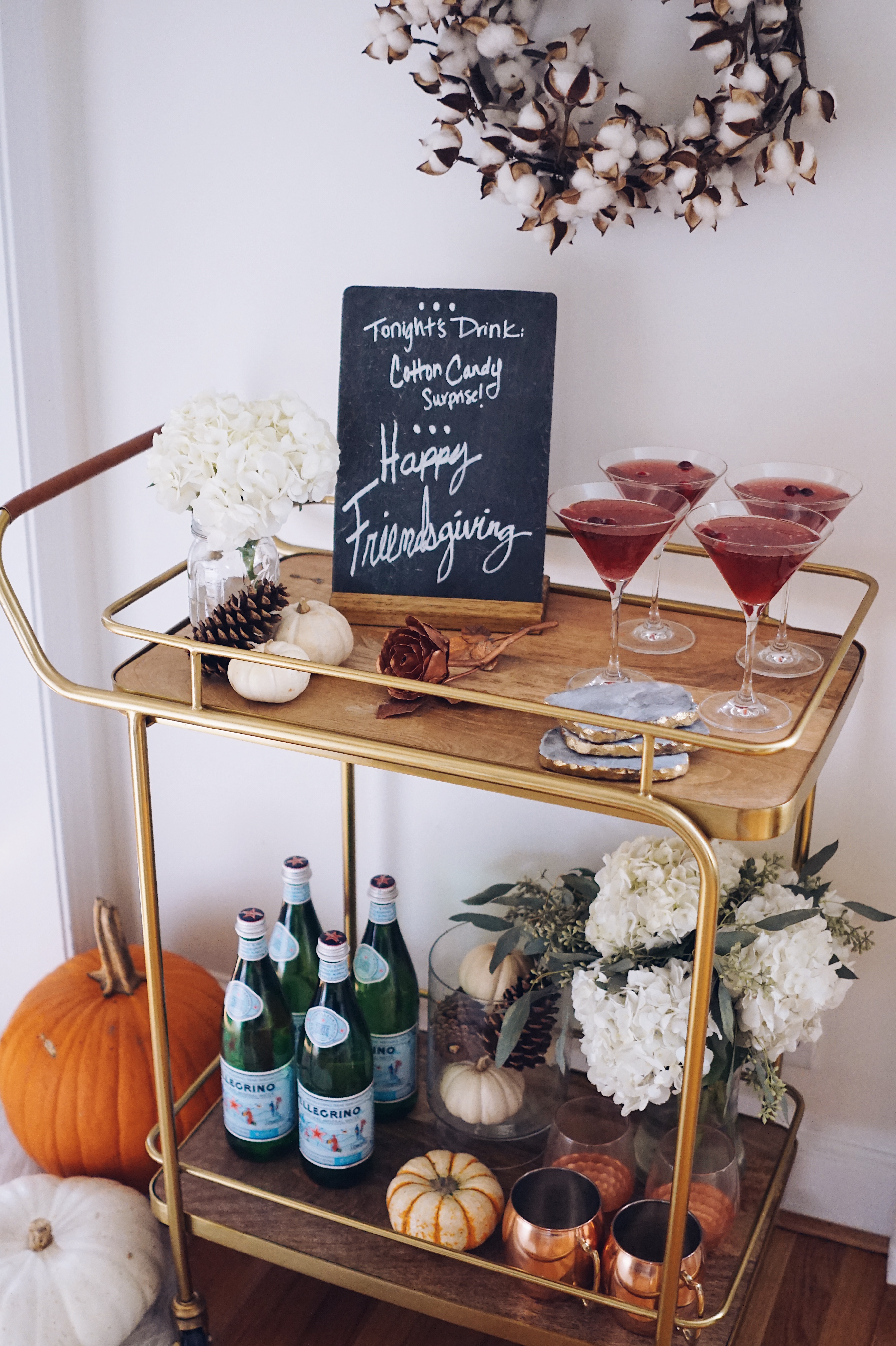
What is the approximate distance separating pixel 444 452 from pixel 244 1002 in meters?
0.69

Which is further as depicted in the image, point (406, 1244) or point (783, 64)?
point (406, 1244)

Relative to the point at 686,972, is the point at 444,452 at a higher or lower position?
higher

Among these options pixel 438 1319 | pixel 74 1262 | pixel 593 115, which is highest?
pixel 593 115

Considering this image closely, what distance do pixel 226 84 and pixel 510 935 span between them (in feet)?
3.53

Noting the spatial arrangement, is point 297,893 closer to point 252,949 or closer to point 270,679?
point 252,949

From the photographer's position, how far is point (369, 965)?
148 centimetres

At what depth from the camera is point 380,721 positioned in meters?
1.10

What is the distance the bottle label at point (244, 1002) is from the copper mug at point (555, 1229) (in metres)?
0.36

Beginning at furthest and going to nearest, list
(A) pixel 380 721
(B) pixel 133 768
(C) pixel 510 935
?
1. (C) pixel 510 935
2. (B) pixel 133 768
3. (A) pixel 380 721

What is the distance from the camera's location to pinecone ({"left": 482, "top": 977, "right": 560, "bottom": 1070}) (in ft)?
4.59

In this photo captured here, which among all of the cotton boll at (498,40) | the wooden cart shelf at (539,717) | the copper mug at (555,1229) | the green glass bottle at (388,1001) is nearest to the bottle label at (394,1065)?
the green glass bottle at (388,1001)

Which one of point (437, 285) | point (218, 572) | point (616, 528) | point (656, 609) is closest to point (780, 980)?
point (656, 609)

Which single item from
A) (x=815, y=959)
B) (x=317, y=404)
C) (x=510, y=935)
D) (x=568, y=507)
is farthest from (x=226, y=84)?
(x=815, y=959)

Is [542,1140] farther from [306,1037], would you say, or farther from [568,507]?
[568,507]
